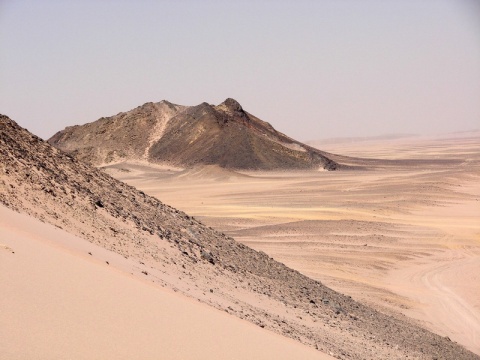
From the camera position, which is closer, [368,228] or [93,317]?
[93,317]

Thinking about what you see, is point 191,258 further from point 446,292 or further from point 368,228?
point 368,228

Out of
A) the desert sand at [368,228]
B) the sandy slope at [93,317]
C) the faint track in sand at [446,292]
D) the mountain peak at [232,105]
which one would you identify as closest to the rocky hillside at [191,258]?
the sandy slope at [93,317]

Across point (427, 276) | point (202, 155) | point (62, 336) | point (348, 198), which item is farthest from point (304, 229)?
point (202, 155)

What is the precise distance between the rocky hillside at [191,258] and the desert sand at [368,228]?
3.38m

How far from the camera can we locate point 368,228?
35094mm

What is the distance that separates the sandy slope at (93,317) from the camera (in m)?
5.51

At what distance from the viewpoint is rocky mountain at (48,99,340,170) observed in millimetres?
76812

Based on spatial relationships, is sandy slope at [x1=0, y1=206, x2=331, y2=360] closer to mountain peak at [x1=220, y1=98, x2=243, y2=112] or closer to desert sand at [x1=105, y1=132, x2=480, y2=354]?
desert sand at [x1=105, y1=132, x2=480, y2=354]

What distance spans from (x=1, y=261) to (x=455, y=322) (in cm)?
1402

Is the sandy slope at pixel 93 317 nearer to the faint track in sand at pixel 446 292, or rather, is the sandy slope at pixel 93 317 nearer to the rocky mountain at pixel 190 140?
the faint track in sand at pixel 446 292

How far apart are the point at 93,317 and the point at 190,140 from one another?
2987 inches

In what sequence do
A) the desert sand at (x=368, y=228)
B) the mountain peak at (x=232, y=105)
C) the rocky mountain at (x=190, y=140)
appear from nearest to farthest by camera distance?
the desert sand at (x=368, y=228) < the rocky mountain at (x=190, y=140) < the mountain peak at (x=232, y=105)

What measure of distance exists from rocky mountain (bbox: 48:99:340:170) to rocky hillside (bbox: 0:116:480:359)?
58623mm

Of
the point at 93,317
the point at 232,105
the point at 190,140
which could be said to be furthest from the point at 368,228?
the point at 232,105
